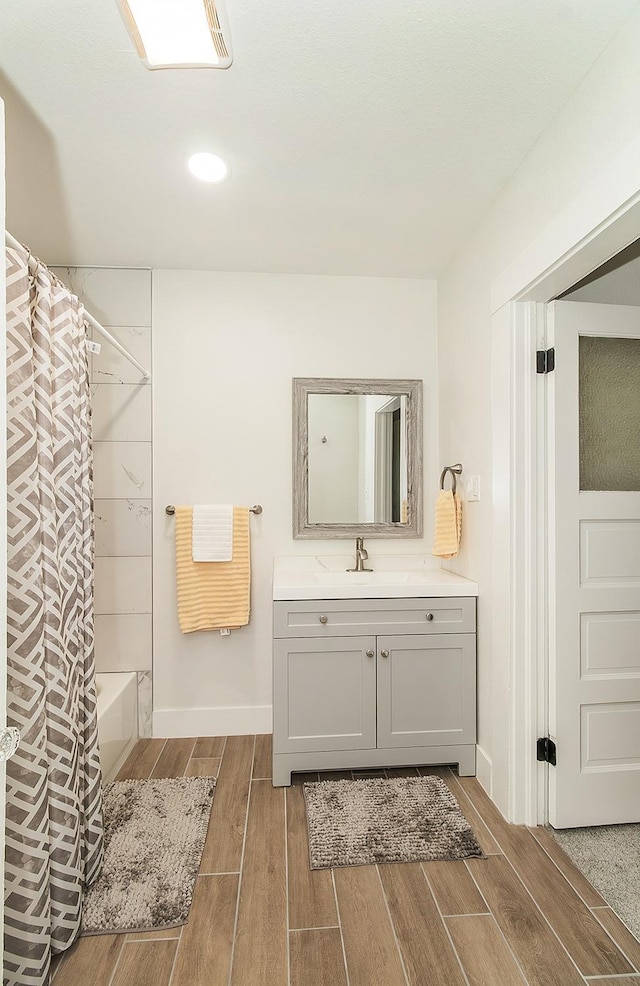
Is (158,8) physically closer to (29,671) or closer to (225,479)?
(29,671)

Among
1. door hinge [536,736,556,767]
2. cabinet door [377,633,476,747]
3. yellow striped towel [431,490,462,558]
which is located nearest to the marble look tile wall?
cabinet door [377,633,476,747]

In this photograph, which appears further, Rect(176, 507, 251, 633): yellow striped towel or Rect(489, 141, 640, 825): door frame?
Rect(176, 507, 251, 633): yellow striped towel

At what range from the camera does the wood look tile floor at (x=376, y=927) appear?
146 centimetres

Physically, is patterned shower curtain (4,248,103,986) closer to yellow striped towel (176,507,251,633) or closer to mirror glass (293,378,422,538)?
yellow striped towel (176,507,251,633)

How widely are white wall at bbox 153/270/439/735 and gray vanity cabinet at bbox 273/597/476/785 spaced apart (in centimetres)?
60

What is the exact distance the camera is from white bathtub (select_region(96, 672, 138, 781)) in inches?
94.7

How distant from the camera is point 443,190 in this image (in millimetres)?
2189

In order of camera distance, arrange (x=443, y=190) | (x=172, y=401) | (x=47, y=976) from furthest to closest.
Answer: (x=172, y=401) < (x=443, y=190) < (x=47, y=976)

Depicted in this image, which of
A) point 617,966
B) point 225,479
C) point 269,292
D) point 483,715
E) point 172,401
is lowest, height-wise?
point 617,966

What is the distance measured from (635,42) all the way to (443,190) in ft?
2.83

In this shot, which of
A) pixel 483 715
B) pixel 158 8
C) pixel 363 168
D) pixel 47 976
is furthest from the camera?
pixel 483 715

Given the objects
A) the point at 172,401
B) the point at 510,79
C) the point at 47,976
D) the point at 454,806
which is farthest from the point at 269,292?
the point at 47,976

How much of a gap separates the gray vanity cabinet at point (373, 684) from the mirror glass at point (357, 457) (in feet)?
2.14

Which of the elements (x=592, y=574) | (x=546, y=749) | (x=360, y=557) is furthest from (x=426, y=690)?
(x=592, y=574)
